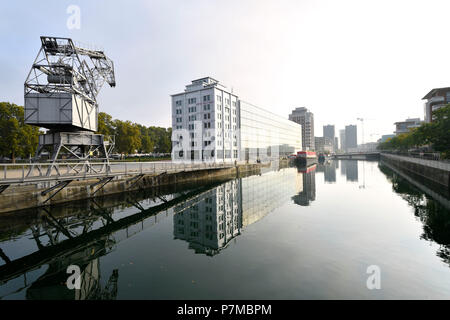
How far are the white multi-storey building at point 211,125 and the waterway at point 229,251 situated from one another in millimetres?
42444

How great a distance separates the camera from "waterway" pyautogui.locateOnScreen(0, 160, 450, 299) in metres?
7.98

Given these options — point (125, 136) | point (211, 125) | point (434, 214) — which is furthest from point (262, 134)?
point (434, 214)

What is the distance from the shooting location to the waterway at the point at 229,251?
7.98m

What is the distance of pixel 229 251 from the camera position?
11.7 meters

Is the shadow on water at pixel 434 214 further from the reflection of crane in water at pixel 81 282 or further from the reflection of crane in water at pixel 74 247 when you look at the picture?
the reflection of crane in water at pixel 74 247

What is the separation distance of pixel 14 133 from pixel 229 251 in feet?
158

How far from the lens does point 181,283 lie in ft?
27.5

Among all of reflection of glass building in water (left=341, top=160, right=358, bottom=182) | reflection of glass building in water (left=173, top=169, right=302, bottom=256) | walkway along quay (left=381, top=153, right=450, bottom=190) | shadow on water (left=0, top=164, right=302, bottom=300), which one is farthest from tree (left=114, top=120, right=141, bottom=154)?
walkway along quay (left=381, top=153, right=450, bottom=190)

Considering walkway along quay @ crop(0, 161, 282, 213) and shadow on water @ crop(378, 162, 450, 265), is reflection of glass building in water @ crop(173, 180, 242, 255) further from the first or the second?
shadow on water @ crop(378, 162, 450, 265)

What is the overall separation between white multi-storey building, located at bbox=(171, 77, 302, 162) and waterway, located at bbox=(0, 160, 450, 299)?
42444 mm

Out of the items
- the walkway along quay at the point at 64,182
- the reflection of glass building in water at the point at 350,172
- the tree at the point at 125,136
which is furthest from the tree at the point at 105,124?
the reflection of glass building in water at the point at 350,172
